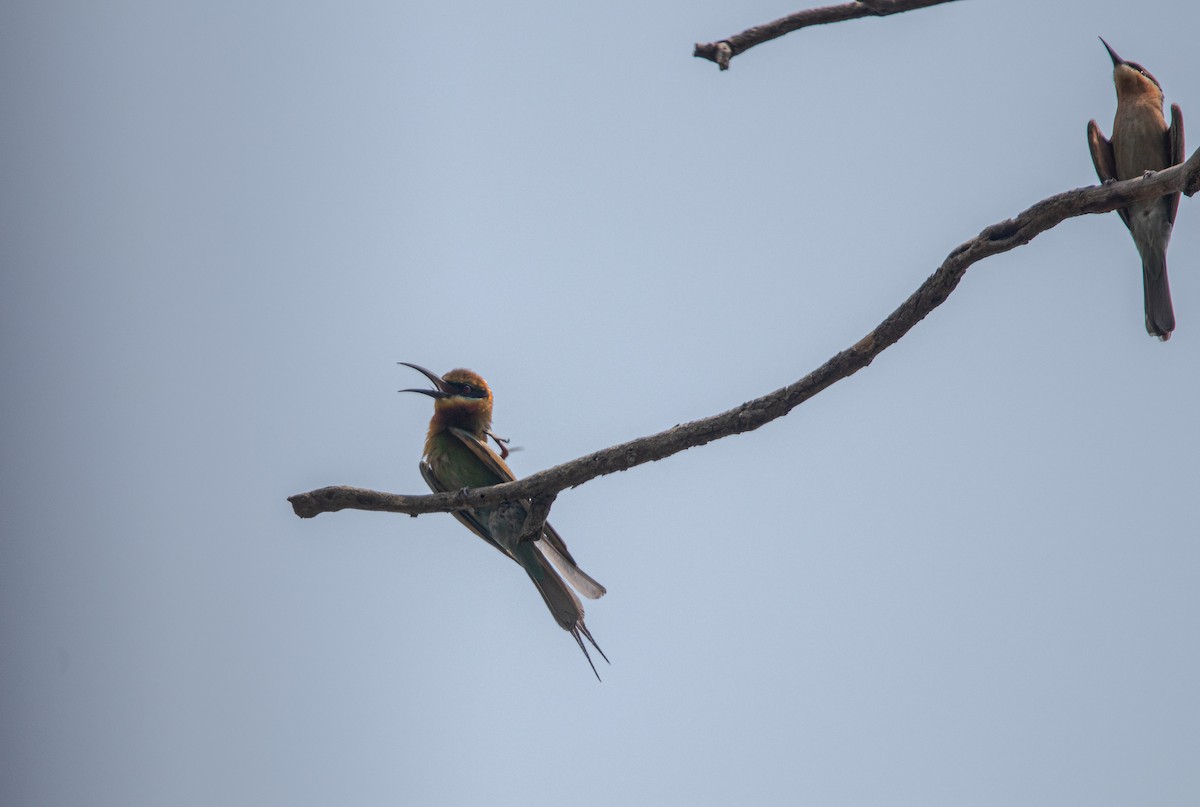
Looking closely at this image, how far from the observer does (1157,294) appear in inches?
193

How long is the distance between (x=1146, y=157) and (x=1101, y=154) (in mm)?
201

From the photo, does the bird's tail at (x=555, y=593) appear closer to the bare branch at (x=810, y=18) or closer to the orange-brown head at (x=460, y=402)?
the orange-brown head at (x=460, y=402)

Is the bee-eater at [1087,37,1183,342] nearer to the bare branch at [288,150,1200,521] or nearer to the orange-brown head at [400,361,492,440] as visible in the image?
the bare branch at [288,150,1200,521]

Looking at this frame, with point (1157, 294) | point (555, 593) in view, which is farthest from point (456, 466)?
point (1157, 294)

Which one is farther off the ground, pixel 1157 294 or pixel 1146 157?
pixel 1146 157

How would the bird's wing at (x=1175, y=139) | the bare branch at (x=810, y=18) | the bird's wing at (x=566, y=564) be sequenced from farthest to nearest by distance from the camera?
the bird's wing at (x=1175, y=139) → the bird's wing at (x=566, y=564) → the bare branch at (x=810, y=18)

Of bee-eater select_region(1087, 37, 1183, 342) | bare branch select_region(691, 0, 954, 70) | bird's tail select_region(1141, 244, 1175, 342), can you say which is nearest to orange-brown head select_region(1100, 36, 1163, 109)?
bee-eater select_region(1087, 37, 1183, 342)

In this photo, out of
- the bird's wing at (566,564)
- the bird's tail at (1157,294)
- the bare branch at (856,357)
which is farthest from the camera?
the bird's tail at (1157,294)

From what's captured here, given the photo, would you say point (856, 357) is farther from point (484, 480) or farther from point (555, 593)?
point (484, 480)

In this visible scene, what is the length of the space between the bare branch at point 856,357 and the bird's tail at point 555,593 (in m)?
1.22

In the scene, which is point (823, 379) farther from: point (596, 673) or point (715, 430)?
point (596, 673)

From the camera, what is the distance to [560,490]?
336cm

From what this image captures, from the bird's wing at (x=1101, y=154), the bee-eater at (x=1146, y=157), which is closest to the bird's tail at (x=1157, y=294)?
the bee-eater at (x=1146, y=157)

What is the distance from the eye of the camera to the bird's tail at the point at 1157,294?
4.83 m
